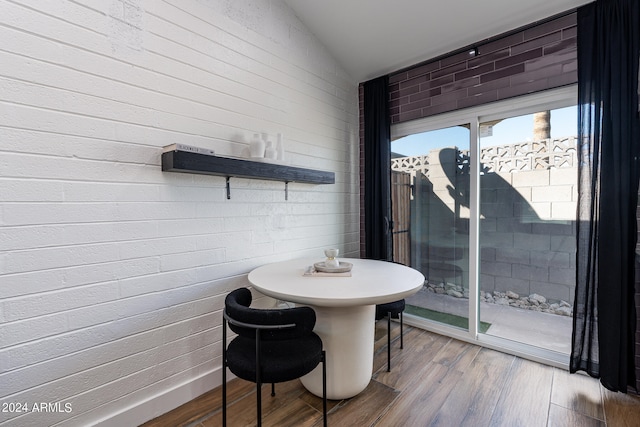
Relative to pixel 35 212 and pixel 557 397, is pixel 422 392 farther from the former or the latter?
pixel 35 212

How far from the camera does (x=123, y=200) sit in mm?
1563

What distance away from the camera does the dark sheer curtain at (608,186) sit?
1.79 metres

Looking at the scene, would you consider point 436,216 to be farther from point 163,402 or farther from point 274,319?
point 163,402

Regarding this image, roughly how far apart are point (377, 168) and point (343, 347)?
1.86 meters

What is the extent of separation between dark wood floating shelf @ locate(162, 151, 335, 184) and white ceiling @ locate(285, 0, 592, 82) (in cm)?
127

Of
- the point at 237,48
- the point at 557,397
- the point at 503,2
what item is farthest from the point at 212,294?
the point at 503,2

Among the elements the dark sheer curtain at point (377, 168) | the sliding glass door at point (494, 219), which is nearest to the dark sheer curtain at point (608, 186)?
the sliding glass door at point (494, 219)

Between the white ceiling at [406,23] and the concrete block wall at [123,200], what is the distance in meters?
0.47

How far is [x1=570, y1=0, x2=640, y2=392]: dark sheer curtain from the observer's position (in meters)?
1.79

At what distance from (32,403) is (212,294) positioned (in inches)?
36.2

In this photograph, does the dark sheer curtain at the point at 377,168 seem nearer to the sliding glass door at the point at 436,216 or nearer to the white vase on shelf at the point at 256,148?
the sliding glass door at the point at 436,216

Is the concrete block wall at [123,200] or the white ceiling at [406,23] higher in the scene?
the white ceiling at [406,23]

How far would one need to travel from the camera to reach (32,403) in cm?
131

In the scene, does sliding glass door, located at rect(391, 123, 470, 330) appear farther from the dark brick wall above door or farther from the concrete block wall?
the concrete block wall
